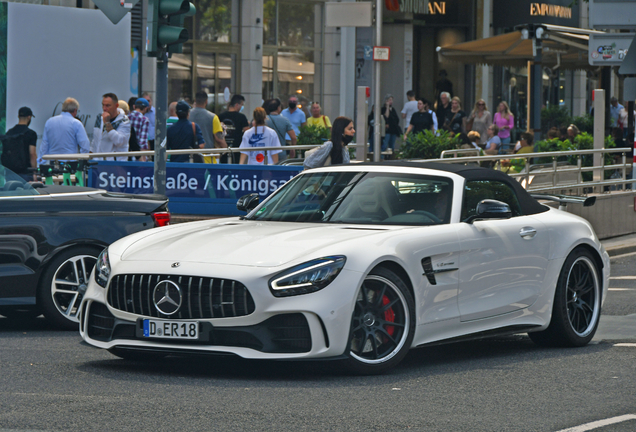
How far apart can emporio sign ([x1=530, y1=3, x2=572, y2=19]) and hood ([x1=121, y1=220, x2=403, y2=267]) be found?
34.5 meters

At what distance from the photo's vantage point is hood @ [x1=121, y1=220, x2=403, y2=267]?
22.4 feet

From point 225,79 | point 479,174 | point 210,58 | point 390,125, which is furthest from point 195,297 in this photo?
point 225,79

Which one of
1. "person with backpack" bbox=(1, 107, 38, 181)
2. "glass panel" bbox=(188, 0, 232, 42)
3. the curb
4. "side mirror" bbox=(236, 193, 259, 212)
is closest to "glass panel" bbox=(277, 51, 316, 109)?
"glass panel" bbox=(188, 0, 232, 42)

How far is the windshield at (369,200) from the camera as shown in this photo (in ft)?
25.4

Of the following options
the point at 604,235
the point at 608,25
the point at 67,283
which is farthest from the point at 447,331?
the point at 608,25

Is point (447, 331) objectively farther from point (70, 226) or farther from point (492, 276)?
point (70, 226)

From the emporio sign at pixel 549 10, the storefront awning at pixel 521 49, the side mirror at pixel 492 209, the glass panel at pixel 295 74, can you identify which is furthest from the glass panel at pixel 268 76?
the side mirror at pixel 492 209

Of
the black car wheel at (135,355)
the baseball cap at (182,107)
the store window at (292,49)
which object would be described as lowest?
the black car wheel at (135,355)

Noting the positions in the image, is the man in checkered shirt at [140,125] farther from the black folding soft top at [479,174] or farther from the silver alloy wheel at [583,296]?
the silver alloy wheel at [583,296]

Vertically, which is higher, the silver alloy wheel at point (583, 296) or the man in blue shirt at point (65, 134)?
the man in blue shirt at point (65, 134)

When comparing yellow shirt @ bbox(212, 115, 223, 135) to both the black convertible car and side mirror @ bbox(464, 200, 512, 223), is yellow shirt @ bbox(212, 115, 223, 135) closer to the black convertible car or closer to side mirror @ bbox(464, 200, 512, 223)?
the black convertible car

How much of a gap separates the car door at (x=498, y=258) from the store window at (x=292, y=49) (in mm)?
23595

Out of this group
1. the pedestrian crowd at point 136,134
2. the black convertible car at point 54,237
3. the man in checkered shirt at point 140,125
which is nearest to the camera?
the black convertible car at point 54,237

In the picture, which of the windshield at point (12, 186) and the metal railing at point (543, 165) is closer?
the windshield at point (12, 186)
